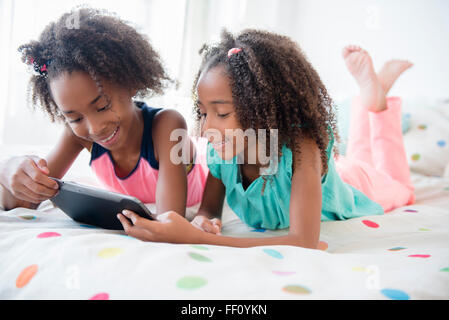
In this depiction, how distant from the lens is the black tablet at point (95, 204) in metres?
0.63

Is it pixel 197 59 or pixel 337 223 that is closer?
pixel 337 223

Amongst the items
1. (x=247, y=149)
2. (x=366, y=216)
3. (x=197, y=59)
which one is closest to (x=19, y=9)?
(x=197, y=59)

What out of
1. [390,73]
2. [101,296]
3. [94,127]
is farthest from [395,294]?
[390,73]

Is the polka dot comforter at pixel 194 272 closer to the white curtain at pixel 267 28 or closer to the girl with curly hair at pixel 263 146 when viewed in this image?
the girl with curly hair at pixel 263 146

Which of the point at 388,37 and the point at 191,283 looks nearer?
the point at 191,283

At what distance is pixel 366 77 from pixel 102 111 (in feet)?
3.38

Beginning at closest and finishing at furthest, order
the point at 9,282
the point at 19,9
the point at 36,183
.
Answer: the point at 9,282 < the point at 36,183 < the point at 19,9

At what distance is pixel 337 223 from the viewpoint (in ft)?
3.07

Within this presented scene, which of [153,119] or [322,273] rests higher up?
[153,119]

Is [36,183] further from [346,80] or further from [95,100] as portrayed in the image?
[346,80]

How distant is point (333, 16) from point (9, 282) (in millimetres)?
2493

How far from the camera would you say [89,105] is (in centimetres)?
79

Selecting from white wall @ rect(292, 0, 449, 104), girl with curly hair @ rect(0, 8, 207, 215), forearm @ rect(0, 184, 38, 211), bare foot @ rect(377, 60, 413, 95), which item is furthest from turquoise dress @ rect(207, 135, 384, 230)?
white wall @ rect(292, 0, 449, 104)

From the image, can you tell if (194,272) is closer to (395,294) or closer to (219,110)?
(395,294)
